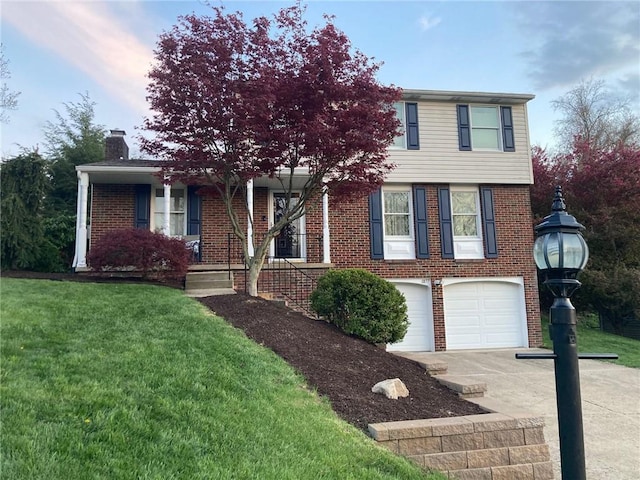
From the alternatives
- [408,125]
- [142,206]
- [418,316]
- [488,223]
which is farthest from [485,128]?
[142,206]

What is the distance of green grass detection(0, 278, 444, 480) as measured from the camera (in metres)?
2.55

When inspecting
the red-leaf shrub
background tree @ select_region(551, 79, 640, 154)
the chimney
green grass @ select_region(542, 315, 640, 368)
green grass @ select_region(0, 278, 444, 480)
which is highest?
background tree @ select_region(551, 79, 640, 154)

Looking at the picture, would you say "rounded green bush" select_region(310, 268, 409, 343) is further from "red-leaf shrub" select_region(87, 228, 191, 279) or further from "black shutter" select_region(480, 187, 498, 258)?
"black shutter" select_region(480, 187, 498, 258)

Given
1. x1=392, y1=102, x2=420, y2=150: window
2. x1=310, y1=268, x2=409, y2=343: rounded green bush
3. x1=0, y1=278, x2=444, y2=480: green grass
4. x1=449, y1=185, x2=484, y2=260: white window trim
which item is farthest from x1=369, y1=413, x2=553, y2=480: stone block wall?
x1=392, y1=102, x2=420, y2=150: window

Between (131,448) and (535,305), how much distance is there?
13142 mm

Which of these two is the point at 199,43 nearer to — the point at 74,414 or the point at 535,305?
the point at 74,414

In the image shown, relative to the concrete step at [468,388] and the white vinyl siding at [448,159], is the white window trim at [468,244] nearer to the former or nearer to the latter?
the white vinyl siding at [448,159]

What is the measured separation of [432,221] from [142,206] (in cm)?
827

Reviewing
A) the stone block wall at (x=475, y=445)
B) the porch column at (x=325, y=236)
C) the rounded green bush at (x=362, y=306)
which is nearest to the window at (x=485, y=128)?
the porch column at (x=325, y=236)

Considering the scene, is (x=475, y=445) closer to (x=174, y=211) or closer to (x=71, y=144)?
(x=174, y=211)

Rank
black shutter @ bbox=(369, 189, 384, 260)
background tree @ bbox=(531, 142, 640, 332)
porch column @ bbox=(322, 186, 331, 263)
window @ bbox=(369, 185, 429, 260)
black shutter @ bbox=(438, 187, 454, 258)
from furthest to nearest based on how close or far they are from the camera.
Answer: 1. background tree @ bbox=(531, 142, 640, 332)
2. black shutter @ bbox=(438, 187, 454, 258)
3. window @ bbox=(369, 185, 429, 260)
4. black shutter @ bbox=(369, 189, 384, 260)
5. porch column @ bbox=(322, 186, 331, 263)

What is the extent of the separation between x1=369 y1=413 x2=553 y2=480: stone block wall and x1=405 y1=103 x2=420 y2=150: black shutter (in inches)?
412

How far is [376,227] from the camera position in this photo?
1311cm

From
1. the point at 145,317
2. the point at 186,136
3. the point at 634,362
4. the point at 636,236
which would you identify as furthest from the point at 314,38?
the point at 636,236
